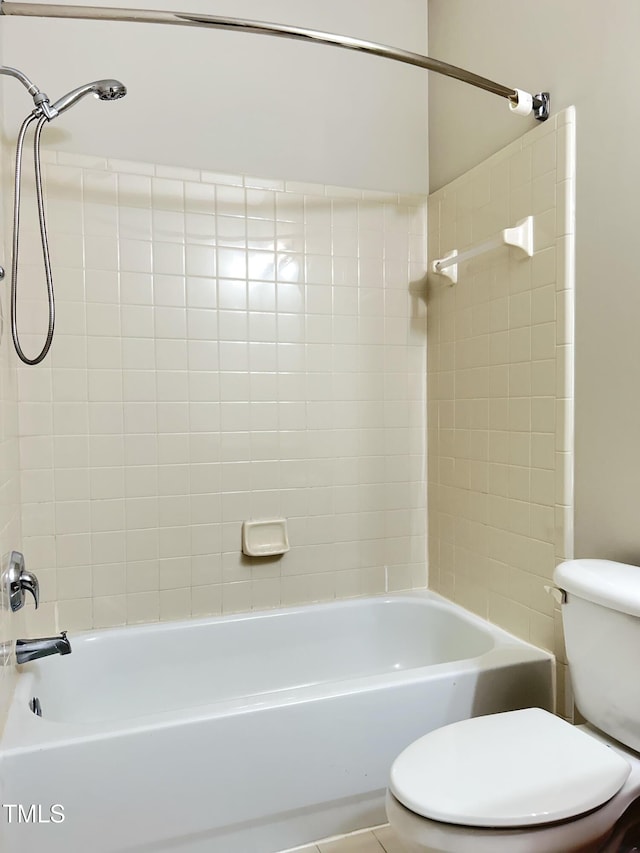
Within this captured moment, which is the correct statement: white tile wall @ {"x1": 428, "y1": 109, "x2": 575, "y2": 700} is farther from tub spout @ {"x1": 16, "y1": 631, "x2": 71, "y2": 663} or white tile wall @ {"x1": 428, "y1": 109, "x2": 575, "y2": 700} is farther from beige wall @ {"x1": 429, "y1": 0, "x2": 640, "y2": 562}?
tub spout @ {"x1": 16, "y1": 631, "x2": 71, "y2": 663}

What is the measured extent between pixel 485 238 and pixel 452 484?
0.86m

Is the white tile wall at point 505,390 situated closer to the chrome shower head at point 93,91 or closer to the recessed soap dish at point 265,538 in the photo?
the recessed soap dish at point 265,538

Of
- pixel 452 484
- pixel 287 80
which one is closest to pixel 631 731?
pixel 452 484

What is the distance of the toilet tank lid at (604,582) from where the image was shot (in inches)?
46.9

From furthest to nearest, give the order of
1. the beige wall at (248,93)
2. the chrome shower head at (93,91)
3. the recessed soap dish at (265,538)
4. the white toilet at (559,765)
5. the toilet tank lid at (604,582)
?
the recessed soap dish at (265,538), the beige wall at (248,93), the chrome shower head at (93,91), the toilet tank lid at (604,582), the white toilet at (559,765)

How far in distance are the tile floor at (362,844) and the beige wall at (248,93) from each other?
2036 mm

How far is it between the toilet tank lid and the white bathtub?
401mm

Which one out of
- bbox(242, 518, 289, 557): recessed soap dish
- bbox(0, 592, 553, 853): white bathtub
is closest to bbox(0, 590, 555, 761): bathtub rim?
bbox(0, 592, 553, 853): white bathtub

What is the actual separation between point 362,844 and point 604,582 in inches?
36.0

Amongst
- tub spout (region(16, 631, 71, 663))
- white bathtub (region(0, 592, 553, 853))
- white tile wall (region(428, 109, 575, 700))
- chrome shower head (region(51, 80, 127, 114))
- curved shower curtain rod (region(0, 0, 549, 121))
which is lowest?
white bathtub (region(0, 592, 553, 853))

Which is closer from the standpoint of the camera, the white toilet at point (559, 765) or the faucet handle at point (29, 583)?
the white toilet at point (559, 765)

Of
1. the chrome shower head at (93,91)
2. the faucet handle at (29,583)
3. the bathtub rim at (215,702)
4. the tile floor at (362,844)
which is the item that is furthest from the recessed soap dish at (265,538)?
the chrome shower head at (93,91)

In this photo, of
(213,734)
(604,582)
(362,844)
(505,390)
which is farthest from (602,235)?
(362,844)

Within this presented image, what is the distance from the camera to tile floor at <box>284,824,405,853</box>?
4.78 feet
